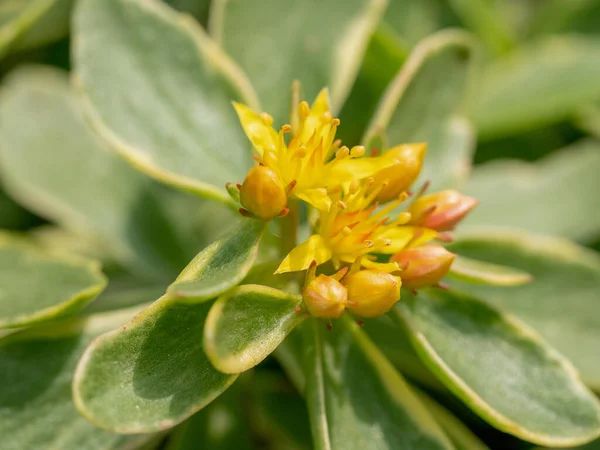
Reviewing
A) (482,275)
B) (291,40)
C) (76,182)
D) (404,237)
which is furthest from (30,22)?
(482,275)

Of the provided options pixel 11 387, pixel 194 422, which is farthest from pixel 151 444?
pixel 11 387

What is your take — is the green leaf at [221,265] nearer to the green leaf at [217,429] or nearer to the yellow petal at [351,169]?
the yellow petal at [351,169]

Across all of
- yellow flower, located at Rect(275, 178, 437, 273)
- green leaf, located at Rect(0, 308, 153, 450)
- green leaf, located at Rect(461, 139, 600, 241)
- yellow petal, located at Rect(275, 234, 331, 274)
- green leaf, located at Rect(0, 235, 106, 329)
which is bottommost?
green leaf, located at Rect(0, 308, 153, 450)

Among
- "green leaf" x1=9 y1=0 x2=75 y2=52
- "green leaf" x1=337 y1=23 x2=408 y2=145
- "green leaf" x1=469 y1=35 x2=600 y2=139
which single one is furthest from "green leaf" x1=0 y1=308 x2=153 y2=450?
"green leaf" x1=469 y1=35 x2=600 y2=139

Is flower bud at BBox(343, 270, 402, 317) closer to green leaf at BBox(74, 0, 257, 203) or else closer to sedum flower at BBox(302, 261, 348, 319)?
sedum flower at BBox(302, 261, 348, 319)

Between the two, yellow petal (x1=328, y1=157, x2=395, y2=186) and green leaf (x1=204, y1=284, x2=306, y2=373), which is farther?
yellow petal (x1=328, y1=157, x2=395, y2=186)

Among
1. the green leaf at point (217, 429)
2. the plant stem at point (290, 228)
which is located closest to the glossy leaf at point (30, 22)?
the plant stem at point (290, 228)

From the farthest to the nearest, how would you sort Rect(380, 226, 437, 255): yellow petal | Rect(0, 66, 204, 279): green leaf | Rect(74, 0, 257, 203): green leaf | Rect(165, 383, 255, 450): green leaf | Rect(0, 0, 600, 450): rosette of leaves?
Rect(0, 66, 204, 279): green leaf → Rect(165, 383, 255, 450): green leaf → Rect(74, 0, 257, 203): green leaf → Rect(380, 226, 437, 255): yellow petal → Rect(0, 0, 600, 450): rosette of leaves

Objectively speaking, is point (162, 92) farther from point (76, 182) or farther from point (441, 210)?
point (441, 210)
